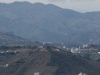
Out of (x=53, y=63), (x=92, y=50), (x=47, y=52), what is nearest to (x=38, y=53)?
(x=47, y=52)

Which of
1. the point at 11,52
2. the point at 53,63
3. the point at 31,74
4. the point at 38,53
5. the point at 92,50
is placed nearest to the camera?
the point at 31,74

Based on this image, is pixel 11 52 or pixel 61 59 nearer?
pixel 61 59

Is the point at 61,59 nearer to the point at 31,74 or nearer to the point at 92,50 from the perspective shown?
the point at 31,74

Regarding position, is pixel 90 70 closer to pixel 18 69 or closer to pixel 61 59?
pixel 61 59

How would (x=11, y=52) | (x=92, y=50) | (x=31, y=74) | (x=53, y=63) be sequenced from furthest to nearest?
1. (x=92, y=50)
2. (x=11, y=52)
3. (x=53, y=63)
4. (x=31, y=74)

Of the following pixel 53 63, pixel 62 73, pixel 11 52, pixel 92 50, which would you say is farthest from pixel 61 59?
pixel 92 50

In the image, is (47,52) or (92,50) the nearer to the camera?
(47,52)
